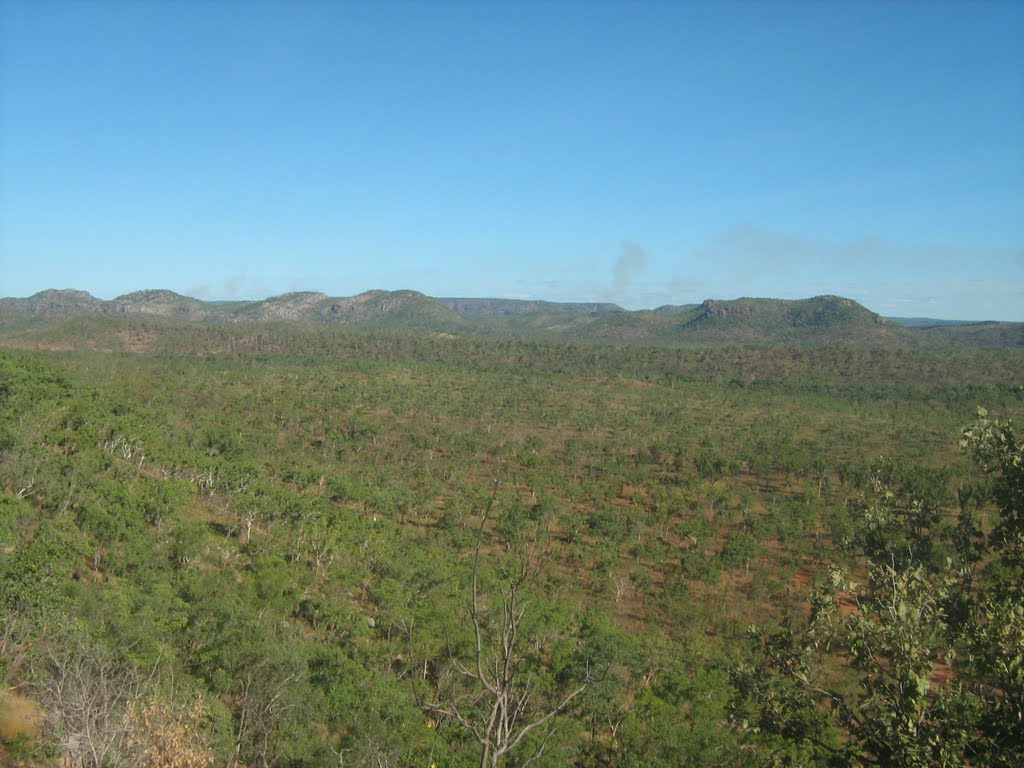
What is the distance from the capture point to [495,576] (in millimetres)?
28406

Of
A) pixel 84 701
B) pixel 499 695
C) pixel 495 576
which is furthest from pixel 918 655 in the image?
pixel 495 576

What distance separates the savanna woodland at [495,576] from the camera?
18.5 ft

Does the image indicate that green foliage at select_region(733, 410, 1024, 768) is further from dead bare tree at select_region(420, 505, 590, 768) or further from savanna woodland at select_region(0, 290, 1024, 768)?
dead bare tree at select_region(420, 505, 590, 768)

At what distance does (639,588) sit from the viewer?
32.3 metres

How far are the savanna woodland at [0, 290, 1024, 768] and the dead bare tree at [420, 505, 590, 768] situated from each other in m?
0.09

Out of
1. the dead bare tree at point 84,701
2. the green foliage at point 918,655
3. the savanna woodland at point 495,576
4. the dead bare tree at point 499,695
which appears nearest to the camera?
the dead bare tree at point 499,695

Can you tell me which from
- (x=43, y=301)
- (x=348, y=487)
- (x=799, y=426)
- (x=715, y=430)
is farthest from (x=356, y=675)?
(x=43, y=301)

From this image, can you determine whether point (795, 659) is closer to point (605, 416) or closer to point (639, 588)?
point (639, 588)

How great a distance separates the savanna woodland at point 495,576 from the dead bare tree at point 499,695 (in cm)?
9

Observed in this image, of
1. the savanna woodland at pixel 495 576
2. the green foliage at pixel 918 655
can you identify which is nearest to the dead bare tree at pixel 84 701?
the savanna woodland at pixel 495 576

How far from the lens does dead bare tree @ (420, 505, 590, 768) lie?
354 cm

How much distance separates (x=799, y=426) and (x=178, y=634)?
203 ft

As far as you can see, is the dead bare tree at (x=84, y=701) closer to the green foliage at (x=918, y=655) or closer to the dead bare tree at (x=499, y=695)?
the dead bare tree at (x=499, y=695)

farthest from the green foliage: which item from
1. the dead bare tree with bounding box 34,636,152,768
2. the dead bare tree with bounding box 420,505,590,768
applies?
the dead bare tree with bounding box 34,636,152,768
